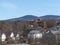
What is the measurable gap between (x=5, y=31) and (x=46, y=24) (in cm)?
421

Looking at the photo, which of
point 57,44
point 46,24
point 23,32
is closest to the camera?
point 57,44

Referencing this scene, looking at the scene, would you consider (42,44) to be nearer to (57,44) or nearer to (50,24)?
(57,44)

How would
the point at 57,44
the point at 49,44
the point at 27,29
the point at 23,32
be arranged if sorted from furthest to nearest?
the point at 27,29
the point at 23,32
the point at 49,44
the point at 57,44

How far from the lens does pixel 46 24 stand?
626 inches

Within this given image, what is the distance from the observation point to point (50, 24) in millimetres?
16656

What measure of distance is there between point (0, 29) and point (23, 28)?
4.50 feet

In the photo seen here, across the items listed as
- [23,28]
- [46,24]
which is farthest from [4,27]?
[46,24]

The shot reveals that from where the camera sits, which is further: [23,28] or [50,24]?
[50,24]

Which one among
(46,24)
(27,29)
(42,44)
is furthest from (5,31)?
(42,44)

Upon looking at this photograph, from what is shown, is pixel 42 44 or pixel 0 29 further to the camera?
pixel 0 29

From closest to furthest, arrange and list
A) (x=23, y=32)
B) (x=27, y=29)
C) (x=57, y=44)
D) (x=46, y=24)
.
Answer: (x=57, y=44) → (x=23, y=32) → (x=27, y=29) → (x=46, y=24)

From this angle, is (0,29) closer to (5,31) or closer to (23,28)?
(5,31)

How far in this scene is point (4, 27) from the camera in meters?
13.0

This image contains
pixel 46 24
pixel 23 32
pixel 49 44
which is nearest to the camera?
pixel 49 44
